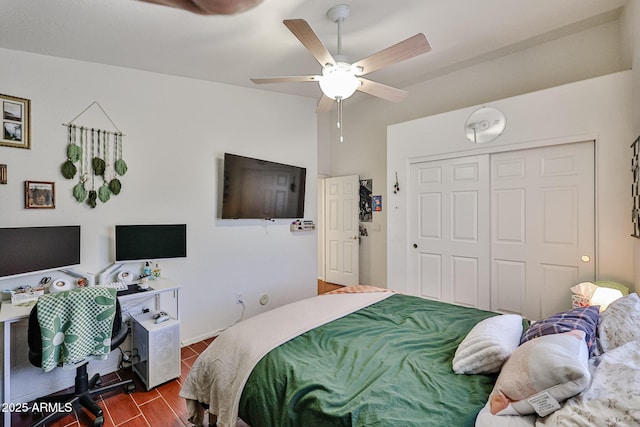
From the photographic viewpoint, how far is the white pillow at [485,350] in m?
1.30

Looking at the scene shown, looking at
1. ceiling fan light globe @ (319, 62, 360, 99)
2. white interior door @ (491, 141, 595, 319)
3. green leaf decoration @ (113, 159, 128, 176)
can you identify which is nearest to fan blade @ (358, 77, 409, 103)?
ceiling fan light globe @ (319, 62, 360, 99)

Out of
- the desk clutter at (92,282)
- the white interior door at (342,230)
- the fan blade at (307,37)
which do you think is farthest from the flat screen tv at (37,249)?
the white interior door at (342,230)

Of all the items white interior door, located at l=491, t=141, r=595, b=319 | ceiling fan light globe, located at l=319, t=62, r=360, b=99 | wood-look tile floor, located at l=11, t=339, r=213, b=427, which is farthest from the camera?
white interior door, located at l=491, t=141, r=595, b=319

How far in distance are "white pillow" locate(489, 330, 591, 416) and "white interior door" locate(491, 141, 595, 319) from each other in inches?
81.1

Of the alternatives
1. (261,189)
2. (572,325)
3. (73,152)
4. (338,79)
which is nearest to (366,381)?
(572,325)

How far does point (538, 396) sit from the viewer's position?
3.21 ft

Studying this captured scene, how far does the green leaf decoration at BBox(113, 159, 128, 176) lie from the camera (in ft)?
8.58

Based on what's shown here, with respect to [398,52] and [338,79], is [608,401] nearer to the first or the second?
[398,52]

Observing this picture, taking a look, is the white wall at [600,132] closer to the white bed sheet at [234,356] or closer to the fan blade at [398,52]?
the fan blade at [398,52]

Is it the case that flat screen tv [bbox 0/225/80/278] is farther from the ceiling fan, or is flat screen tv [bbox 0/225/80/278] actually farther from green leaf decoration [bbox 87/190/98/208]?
the ceiling fan

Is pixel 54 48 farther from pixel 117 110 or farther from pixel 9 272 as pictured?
pixel 9 272

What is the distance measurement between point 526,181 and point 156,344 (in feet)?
11.8

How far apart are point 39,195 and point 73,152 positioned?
399 millimetres

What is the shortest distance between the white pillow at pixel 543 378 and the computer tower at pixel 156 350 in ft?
7.25
